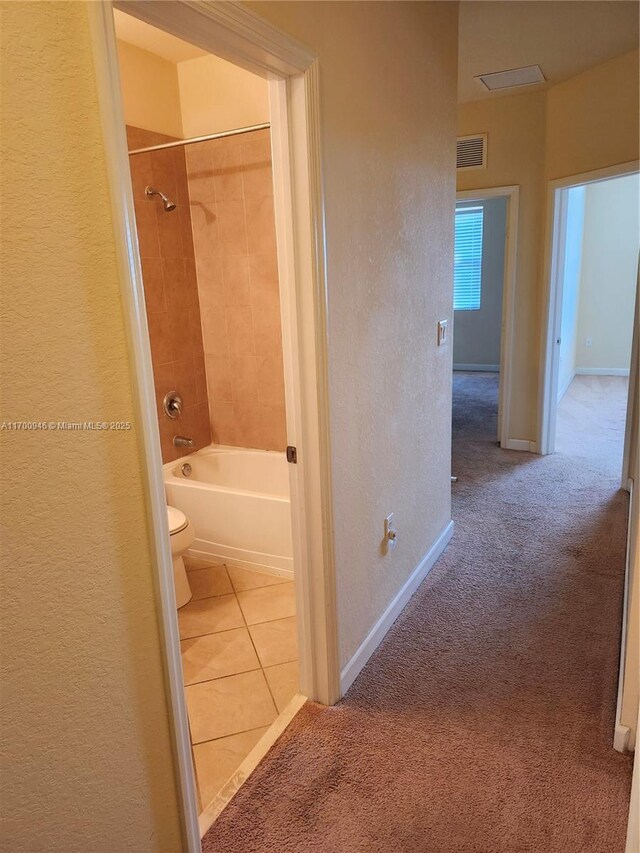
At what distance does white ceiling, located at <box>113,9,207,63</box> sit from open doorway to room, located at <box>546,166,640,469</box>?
3895 millimetres

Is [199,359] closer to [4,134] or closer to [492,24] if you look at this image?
[492,24]

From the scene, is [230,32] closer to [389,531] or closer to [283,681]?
[389,531]

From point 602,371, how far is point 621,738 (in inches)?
A: 254

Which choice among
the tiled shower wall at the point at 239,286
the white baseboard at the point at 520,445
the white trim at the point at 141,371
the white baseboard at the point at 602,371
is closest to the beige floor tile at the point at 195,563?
the tiled shower wall at the point at 239,286

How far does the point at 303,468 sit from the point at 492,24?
2.54 metres

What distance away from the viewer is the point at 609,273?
6.94 m

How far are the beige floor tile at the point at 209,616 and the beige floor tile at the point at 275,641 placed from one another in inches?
4.3

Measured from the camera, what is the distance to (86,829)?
1.07 meters

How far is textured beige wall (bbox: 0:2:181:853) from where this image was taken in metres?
0.88

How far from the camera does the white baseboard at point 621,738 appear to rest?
173cm

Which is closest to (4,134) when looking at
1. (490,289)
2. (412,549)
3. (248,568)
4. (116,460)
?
(116,460)

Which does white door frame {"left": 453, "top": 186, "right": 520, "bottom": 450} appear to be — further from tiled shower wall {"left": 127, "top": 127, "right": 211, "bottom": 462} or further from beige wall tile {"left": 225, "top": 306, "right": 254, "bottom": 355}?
tiled shower wall {"left": 127, "top": 127, "right": 211, "bottom": 462}

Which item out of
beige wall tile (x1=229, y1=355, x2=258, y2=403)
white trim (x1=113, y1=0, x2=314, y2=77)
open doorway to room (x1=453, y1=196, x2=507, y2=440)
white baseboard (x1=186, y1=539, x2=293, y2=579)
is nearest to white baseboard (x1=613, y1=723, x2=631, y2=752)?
white baseboard (x1=186, y1=539, x2=293, y2=579)

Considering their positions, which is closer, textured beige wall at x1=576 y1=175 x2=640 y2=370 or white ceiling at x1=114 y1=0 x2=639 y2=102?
white ceiling at x1=114 y1=0 x2=639 y2=102
